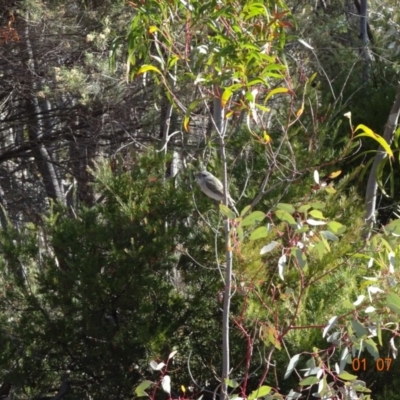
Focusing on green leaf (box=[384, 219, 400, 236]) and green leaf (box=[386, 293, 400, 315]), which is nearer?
green leaf (box=[386, 293, 400, 315])

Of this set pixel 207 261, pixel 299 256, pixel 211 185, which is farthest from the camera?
pixel 207 261

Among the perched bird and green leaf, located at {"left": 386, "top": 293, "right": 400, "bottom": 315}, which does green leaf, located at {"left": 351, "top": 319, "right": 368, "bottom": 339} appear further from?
the perched bird

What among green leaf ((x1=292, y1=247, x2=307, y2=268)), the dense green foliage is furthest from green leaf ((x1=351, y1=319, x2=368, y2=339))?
green leaf ((x1=292, y1=247, x2=307, y2=268))

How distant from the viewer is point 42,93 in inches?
300

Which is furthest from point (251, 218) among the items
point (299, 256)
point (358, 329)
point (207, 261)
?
point (207, 261)

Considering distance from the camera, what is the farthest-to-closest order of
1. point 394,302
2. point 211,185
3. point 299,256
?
1. point 211,185
2. point 299,256
3. point 394,302

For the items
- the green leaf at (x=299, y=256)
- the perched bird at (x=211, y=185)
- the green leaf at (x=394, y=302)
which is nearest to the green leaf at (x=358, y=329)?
the green leaf at (x=394, y=302)

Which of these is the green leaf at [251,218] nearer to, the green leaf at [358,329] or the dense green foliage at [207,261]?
the dense green foliage at [207,261]

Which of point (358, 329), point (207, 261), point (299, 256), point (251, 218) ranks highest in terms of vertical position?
point (251, 218)

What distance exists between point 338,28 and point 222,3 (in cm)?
677

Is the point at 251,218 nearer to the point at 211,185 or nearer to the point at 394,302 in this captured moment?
the point at 394,302

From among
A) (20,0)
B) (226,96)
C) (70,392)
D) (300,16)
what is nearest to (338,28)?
(300,16)

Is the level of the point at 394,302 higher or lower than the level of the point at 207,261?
higher

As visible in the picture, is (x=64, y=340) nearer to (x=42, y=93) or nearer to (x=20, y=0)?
(x=42, y=93)
